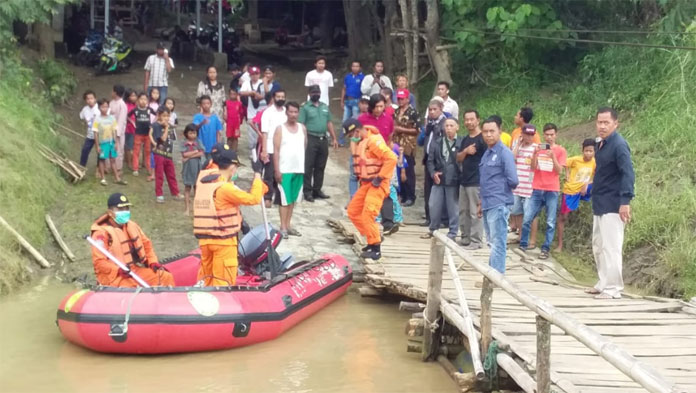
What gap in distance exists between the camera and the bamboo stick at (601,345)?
5070 millimetres

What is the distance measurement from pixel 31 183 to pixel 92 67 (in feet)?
26.9

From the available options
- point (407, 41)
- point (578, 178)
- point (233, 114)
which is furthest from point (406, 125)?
point (407, 41)

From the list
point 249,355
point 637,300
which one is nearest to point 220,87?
point 249,355

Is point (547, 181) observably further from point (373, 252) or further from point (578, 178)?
point (373, 252)

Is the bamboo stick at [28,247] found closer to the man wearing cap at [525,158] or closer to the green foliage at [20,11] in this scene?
the green foliage at [20,11]

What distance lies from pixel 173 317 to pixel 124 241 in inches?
43.7

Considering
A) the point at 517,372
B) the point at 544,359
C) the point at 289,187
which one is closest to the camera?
the point at 544,359

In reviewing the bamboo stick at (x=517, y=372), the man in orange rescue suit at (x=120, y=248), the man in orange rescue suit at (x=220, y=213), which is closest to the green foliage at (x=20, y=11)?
the man in orange rescue suit at (x=120, y=248)

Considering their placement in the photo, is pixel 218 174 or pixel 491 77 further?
pixel 491 77

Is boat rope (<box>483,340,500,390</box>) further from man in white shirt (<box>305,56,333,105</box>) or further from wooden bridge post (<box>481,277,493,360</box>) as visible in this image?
man in white shirt (<box>305,56,333,105</box>)

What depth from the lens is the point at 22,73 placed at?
637 inches

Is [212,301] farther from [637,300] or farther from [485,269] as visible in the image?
[637,300]

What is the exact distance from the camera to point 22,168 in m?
13.1

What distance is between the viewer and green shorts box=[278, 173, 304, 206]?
12.5 m
